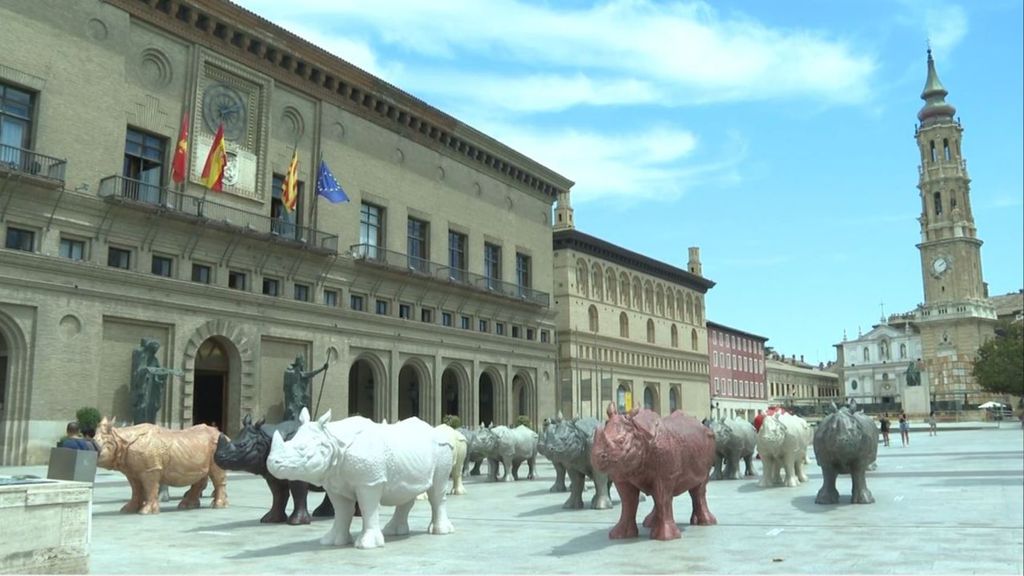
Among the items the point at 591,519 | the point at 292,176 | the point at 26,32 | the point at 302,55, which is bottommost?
the point at 591,519

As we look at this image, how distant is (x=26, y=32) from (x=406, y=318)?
2365 cm

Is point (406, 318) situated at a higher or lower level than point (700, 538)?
higher

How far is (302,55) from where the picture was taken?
42062 mm

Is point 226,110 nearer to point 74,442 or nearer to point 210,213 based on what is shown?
point 210,213

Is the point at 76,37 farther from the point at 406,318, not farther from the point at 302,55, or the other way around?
the point at 406,318

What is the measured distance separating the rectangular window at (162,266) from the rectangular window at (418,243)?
52.0ft

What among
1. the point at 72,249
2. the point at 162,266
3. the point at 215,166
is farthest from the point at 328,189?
the point at 72,249

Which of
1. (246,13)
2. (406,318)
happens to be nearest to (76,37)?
(246,13)

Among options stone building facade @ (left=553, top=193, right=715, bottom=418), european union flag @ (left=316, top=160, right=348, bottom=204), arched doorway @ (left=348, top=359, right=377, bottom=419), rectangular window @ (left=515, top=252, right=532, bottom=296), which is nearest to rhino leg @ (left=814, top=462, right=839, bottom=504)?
european union flag @ (left=316, top=160, right=348, bottom=204)

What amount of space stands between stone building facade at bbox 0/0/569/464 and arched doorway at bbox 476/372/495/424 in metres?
0.10

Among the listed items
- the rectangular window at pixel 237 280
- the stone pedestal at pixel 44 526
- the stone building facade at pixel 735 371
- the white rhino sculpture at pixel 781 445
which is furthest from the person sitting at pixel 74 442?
the stone building facade at pixel 735 371

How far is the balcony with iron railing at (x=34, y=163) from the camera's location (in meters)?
29.4

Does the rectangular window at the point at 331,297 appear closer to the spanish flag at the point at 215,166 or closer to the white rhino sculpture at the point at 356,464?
the spanish flag at the point at 215,166

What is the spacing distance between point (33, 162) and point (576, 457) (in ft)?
81.0
